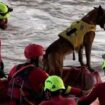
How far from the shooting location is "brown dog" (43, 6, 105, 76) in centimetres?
969

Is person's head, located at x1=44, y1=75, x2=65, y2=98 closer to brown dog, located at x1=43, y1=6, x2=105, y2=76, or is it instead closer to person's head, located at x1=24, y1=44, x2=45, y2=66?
person's head, located at x1=24, y1=44, x2=45, y2=66

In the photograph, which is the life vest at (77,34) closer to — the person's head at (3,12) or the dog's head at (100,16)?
the dog's head at (100,16)

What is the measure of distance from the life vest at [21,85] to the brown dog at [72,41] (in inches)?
70.3

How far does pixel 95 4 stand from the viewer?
68.4ft

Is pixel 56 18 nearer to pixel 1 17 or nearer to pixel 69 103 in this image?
pixel 1 17

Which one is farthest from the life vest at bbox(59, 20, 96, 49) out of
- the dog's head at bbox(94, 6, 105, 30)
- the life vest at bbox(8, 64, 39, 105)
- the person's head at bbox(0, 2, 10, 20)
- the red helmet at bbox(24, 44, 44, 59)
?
the life vest at bbox(8, 64, 39, 105)

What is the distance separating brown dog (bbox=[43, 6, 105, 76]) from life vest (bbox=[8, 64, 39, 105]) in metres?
1.79

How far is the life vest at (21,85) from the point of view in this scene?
753 centimetres

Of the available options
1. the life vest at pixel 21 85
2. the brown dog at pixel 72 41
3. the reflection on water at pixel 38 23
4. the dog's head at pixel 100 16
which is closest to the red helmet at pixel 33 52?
the life vest at pixel 21 85

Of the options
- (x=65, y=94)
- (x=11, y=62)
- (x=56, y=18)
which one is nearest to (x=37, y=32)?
(x=56, y=18)

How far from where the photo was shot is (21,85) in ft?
25.2

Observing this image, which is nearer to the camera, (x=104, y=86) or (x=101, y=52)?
(x=104, y=86)

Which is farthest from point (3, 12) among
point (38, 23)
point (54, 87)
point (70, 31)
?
point (38, 23)

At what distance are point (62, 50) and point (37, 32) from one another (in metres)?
6.87
